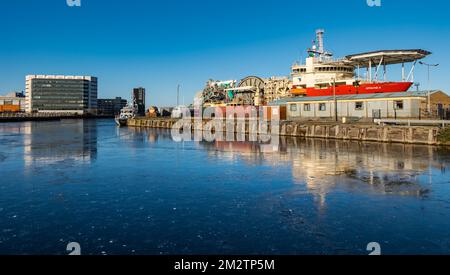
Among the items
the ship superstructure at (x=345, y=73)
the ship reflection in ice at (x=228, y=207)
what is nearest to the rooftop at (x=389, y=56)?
the ship superstructure at (x=345, y=73)

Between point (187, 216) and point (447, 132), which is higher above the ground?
point (447, 132)

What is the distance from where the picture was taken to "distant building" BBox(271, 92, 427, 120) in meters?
47.9

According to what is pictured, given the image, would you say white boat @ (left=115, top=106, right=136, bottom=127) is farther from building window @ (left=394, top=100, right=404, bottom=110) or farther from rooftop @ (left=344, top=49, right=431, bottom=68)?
building window @ (left=394, top=100, right=404, bottom=110)

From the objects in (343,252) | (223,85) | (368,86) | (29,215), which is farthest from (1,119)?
(343,252)

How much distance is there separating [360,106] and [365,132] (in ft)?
30.9

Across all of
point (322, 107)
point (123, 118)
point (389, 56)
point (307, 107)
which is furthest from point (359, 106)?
point (123, 118)

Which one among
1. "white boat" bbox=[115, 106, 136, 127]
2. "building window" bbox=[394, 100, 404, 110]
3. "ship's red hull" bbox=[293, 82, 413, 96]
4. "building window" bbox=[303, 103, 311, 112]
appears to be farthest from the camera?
"white boat" bbox=[115, 106, 136, 127]

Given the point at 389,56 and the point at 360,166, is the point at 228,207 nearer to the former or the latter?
the point at 360,166

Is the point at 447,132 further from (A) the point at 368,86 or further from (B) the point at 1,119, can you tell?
(B) the point at 1,119

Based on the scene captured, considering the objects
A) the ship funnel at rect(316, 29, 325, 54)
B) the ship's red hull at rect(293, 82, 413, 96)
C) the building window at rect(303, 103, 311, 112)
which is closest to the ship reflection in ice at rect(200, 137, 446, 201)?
the ship's red hull at rect(293, 82, 413, 96)

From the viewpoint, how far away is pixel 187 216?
14.2 metres

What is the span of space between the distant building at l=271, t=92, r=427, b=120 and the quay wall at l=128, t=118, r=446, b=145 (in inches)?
211
